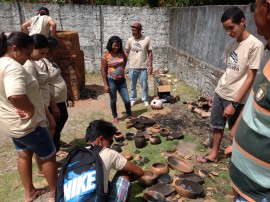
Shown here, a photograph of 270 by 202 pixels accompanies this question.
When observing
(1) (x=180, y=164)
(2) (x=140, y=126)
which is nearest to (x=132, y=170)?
(1) (x=180, y=164)

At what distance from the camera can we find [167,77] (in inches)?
361

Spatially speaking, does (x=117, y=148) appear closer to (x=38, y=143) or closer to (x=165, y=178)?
(x=165, y=178)

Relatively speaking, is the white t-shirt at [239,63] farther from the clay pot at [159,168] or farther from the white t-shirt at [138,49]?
the white t-shirt at [138,49]

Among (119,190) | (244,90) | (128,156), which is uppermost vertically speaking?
(244,90)

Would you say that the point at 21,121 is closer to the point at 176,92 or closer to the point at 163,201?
the point at 163,201

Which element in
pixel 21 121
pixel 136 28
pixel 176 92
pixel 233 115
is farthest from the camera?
pixel 176 92

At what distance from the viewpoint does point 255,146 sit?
1248 mm

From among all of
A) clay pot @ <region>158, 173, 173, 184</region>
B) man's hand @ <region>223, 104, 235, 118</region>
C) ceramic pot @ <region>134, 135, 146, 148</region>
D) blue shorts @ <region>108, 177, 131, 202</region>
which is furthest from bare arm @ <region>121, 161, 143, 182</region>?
ceramic pot @ <region>134, 135, 146, 148</region>

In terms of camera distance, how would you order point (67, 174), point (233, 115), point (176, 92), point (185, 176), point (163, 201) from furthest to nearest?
point (176, 92)
point (185, 176)
point (233, 115)
point (163, 201)
point (67, 174)

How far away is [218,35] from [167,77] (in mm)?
3330

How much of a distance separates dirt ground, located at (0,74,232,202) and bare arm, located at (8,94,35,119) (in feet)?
4.40

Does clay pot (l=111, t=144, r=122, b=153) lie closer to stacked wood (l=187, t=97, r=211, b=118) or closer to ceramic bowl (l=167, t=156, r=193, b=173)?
ceramic bowl (l=167, t=156, r=193, b=173)

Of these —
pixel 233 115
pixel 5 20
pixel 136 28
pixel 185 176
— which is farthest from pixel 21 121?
pixel 5 20

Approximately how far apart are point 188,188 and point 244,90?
141cm
